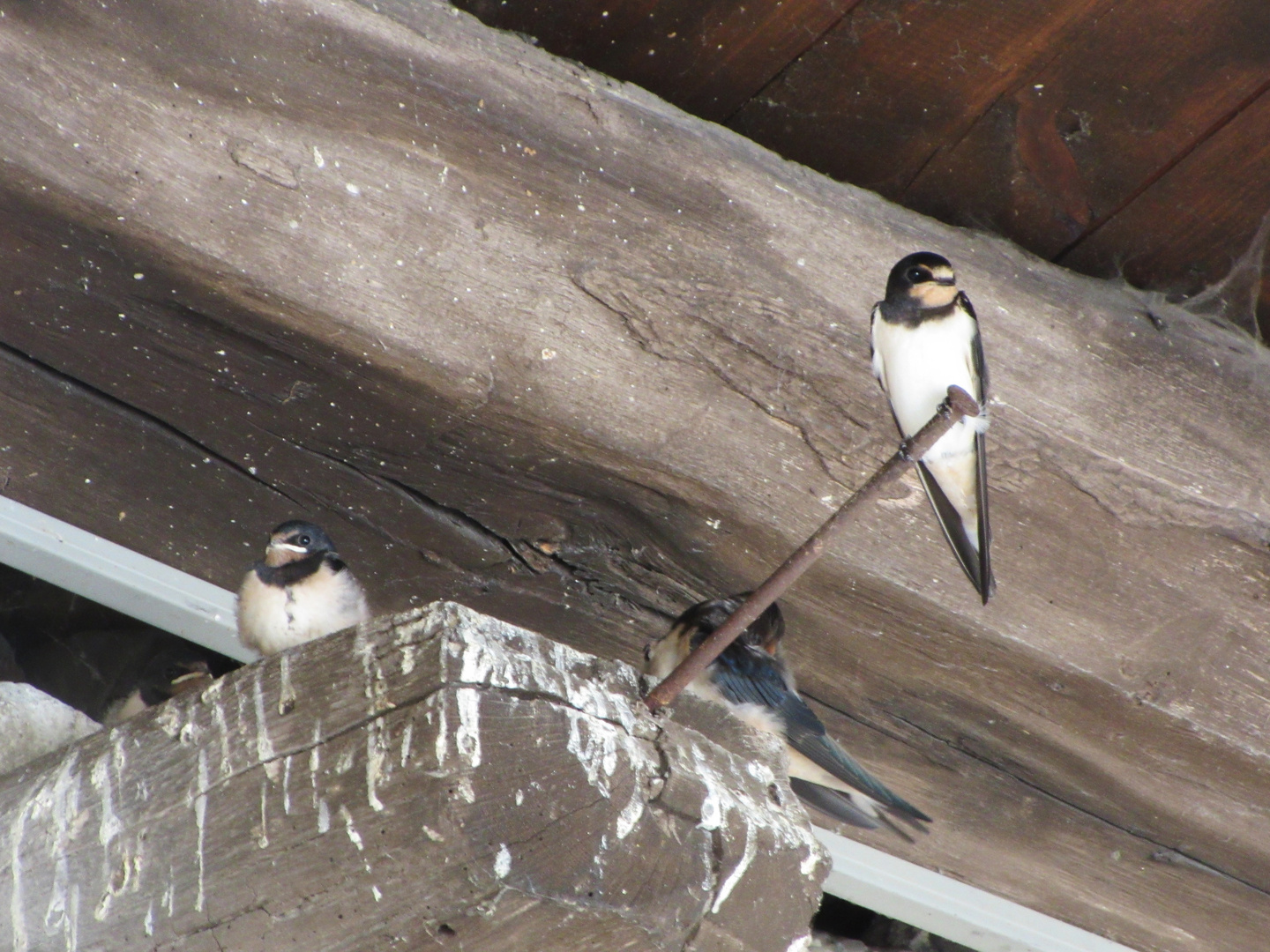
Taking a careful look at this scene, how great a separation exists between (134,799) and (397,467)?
485mm

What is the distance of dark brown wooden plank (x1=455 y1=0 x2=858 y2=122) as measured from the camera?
4.19 feet

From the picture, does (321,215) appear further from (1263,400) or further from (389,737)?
(1263,400)

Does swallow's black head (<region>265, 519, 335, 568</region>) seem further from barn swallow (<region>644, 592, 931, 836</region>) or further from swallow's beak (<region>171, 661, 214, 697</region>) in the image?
barn swallow (<region>644, 592, 931, 836</region>)

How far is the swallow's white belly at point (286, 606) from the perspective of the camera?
1388 mm

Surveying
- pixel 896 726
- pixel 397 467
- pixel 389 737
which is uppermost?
pixel 397 467

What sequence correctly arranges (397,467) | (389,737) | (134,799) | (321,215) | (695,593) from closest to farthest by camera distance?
(389,737) < (134,799) < (321,215) < (397,467) < (695,593)

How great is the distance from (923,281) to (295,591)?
77 centimetres

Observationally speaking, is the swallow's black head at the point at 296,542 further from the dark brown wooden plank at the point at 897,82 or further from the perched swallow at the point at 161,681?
the dark brown wooden plank at the point at 897,82

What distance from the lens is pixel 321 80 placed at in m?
1.19

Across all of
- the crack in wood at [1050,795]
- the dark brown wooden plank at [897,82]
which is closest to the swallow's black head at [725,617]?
the crack in wood at [1050,795]

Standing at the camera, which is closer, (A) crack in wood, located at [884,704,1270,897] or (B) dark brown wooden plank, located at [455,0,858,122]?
(B) dark brown wooden plank, located at [455,0,858,122]

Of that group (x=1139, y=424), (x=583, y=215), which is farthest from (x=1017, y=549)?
(x=583, y=215)

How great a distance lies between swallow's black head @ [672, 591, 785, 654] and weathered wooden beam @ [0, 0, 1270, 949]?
0.03 m

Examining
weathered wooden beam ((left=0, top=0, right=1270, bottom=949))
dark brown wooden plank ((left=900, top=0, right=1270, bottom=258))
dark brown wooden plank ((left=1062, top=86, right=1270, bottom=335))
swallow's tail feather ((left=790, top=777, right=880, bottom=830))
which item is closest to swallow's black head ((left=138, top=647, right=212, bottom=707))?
weathered wooden beam ((left=0, top=0, right=1270, bottom=949))
